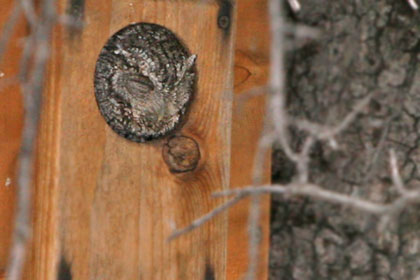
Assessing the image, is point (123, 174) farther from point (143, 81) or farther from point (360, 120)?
point (360, 120)

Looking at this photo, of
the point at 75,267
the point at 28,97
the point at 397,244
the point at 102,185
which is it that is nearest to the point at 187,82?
the point at 102,185

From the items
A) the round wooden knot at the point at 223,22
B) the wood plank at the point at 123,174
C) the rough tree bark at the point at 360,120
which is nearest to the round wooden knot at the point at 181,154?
the wood plank at the point at 123,174

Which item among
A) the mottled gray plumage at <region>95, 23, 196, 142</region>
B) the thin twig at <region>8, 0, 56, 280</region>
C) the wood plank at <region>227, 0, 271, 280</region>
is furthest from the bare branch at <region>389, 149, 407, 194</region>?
the wood plank at <region>227, 0, 271, 280</region>

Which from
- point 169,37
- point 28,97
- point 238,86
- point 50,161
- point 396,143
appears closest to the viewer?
point 28,97

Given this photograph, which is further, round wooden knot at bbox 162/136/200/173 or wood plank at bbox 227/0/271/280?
wood plank at bbox 227/0/271/280

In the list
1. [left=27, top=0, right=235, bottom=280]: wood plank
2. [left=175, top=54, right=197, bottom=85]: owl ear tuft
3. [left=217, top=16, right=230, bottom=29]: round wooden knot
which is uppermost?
[left=217, top=16, right=230, bottom=29]: round wooden knot

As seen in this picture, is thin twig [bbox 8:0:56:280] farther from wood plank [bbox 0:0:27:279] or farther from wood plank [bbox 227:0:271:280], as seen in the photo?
wood plank [bbox 227:0:271:280]

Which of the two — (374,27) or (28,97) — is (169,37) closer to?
(374,27)
